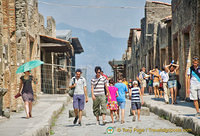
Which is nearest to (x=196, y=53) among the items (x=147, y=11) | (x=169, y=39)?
(x=169, y=39)

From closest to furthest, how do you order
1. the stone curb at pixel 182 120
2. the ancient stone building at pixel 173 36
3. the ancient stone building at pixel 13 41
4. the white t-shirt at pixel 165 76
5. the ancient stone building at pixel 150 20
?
the stone curb at pixel 182 120
the ancient stone building at pixel 13 41
the ancient stone building at pixel 173 36
the white t-shirt at pixel 165 76
the ancient stone building at pixel 150 20

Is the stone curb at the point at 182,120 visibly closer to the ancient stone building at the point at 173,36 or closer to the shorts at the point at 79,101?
the ancient stone building at the point at 173,36

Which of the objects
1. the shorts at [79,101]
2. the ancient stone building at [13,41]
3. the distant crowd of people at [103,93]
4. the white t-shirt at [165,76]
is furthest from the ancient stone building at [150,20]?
the shorts at [79,101]

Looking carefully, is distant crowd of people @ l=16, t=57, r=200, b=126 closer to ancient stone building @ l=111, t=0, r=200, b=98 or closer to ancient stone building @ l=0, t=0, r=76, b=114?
ancient stone building @ l=0, t=0, r=76, b=114

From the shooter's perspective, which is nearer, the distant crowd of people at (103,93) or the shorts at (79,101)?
the distant crowd of people at (103,93)

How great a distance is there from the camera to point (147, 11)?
31.3 meters

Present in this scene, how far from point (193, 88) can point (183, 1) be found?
833 cm

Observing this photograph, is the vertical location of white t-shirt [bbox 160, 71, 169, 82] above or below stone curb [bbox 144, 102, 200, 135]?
above

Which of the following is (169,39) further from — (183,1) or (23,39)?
(23,39)

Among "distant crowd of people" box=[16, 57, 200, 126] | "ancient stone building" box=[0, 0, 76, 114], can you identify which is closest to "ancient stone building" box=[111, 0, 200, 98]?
"distant crowd of people" box=[16, 57, 200, 126]

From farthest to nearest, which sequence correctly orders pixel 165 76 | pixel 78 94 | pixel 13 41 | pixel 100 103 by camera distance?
pixel 165 76 < pixel 13 41 < pixel 78 94 < pixel 100 103

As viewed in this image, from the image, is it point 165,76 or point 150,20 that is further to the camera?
point 150,20

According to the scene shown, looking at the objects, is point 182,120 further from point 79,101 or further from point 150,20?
point 150,20

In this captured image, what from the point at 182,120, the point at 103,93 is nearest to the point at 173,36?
the point at 103,93
